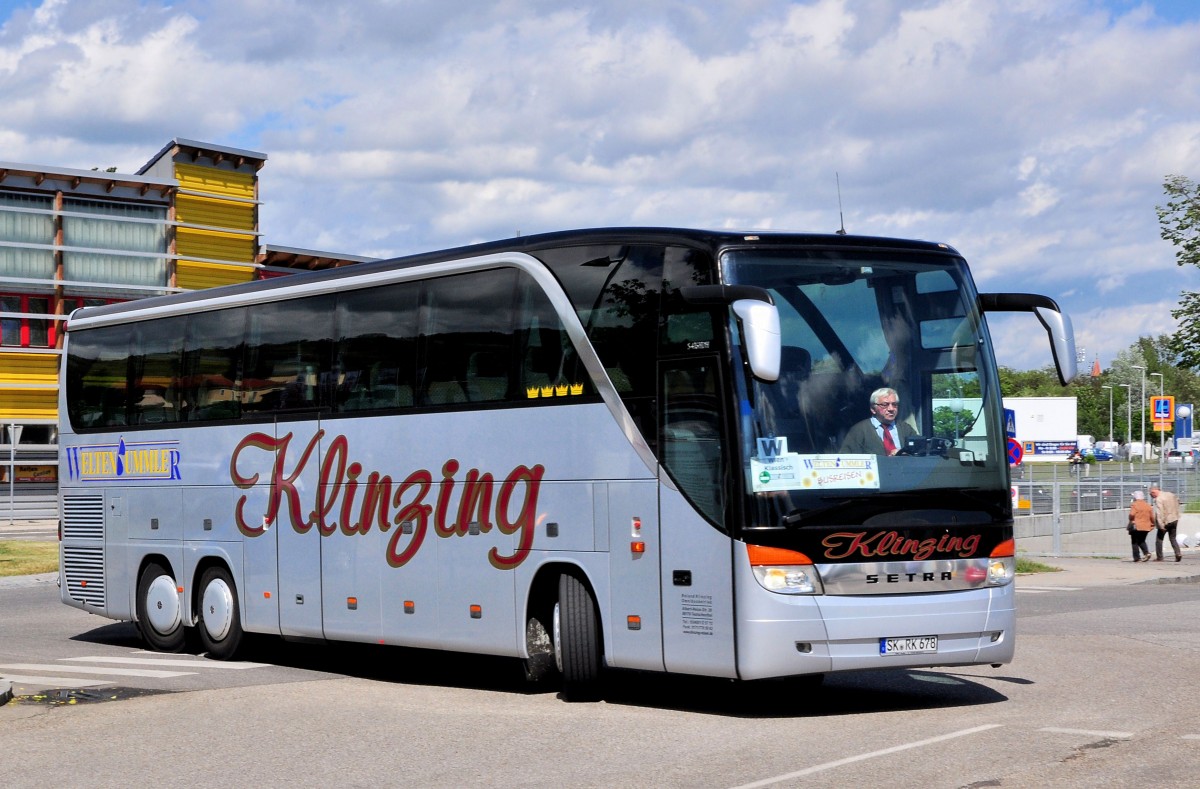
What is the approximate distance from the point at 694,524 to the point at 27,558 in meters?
24.0

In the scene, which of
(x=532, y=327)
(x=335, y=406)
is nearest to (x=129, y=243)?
(x=335, y=406)

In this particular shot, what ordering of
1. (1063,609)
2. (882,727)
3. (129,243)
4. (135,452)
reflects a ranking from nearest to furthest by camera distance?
(882,727)
(135,452)
(1063,609)
(129,243)

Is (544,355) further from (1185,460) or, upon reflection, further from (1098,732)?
(1185,460)

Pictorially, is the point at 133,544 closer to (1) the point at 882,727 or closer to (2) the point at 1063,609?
(1) the point at 882,727

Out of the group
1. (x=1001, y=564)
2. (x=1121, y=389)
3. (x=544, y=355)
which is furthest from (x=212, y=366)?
(x=1121, y=389)

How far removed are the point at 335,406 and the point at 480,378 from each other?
2.17 m

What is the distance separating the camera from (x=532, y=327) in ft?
41.8

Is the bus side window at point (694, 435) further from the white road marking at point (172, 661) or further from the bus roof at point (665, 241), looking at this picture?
the white road marking at point (172, 661)

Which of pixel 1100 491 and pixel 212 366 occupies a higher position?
pixel 212 366

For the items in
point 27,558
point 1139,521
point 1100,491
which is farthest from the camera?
point 1100,491

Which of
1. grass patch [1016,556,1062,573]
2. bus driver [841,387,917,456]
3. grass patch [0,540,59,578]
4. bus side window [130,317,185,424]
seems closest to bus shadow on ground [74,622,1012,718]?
bus driver [841,387,917,456]

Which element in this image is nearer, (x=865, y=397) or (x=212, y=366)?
(x=865, y=397)

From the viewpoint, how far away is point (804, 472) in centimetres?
1108

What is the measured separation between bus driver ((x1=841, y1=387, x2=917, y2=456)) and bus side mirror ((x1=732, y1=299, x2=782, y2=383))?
1.21 metres
